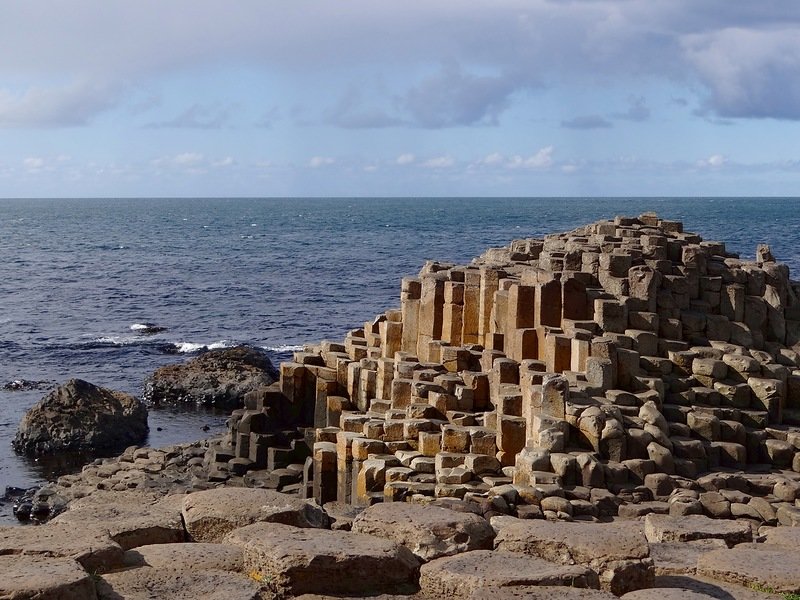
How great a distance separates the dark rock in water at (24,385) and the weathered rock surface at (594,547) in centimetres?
3009

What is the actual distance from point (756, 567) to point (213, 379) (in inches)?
1096

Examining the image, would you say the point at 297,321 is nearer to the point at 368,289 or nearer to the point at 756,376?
the point at 368,289

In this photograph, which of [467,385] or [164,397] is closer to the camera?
[467,385]

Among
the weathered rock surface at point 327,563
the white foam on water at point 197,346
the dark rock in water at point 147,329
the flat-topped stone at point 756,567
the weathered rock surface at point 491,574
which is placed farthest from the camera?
the dark rock in water at point 147,329

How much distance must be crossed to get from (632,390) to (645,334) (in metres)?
1.32

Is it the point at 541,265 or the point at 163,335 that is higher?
the point at 541,265

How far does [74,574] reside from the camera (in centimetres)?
829

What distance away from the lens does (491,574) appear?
29.3 ft

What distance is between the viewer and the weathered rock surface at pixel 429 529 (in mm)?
10008

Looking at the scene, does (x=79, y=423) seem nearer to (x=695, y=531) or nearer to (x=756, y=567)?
(x=695, y=531)

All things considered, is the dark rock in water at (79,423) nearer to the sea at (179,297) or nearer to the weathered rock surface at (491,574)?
the sea at (179,297)

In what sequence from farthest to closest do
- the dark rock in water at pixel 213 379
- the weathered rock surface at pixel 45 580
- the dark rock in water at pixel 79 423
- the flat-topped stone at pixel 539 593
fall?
the dark rock in water at pixel 213 379
the dark rock in water at pixel 79 423
the flat-topped stone at pixel 539 593
the weathered rock surface at pixel 45 580

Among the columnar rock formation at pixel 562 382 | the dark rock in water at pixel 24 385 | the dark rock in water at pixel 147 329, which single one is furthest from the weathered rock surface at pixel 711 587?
the dark rock in water at pixel 147 329

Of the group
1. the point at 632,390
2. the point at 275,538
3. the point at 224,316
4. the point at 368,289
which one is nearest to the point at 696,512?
the point at 632,390
